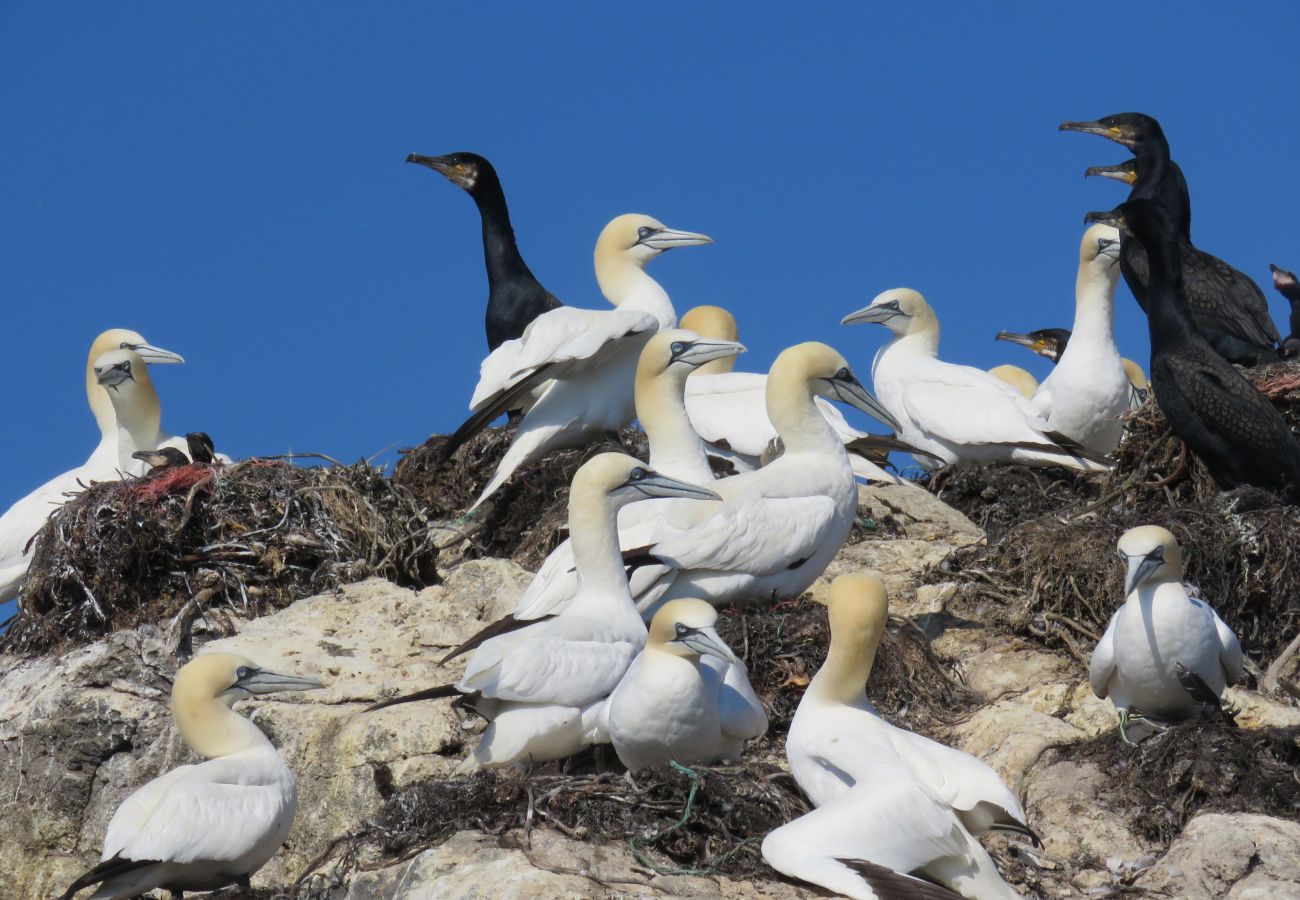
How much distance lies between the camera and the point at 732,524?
8984 millimetres

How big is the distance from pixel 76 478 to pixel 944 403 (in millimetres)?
5113

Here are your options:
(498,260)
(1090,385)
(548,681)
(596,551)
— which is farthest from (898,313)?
(548,681)

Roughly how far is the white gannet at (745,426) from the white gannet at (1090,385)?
3.96ft

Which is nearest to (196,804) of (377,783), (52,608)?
(377,783)

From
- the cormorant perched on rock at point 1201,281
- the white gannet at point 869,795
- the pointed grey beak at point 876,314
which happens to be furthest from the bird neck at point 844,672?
the pointed grey beak at point 876,314

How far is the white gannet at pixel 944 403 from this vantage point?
1264cm

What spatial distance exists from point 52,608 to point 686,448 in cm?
307

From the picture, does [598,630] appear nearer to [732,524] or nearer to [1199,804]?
[732,524]

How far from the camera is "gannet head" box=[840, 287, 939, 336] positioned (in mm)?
13883

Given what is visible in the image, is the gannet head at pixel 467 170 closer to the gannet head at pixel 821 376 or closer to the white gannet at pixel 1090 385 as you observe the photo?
the white gannet at pixel 1090 385

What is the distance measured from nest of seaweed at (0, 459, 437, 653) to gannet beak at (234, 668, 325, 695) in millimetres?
2018

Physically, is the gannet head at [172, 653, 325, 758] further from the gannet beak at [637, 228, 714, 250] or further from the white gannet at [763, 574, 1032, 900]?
the gannet beak at [637, 228, 714, 250]

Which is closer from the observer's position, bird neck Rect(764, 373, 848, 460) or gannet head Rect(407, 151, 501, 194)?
bird neck Rect(764, 373, 848, 460)

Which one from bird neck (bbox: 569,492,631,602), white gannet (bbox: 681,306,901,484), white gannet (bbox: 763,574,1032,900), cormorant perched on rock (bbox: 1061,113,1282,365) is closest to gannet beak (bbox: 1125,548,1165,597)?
white gannet (bbox: 763,574,1032,900)
